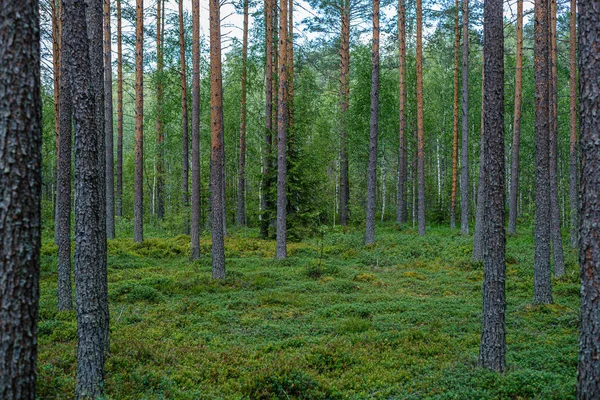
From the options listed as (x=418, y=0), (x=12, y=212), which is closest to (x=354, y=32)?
(x=418, y=0)

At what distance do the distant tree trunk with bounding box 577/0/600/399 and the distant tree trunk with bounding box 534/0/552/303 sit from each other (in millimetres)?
5931

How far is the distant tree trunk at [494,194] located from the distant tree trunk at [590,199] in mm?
1872

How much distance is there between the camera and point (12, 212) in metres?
3.04

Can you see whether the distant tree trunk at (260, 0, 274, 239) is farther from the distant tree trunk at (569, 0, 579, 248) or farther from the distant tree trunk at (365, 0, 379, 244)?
the distant tree trunk at (569, 0, 579, 248)

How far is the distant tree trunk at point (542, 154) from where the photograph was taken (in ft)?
31.9

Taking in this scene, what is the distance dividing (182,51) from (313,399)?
17.7m

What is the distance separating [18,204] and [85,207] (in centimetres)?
244

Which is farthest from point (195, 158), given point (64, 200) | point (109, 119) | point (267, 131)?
point (64, 200)

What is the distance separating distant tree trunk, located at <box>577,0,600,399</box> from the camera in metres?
4.25

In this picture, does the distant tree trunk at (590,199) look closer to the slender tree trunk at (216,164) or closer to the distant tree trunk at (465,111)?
the slender tree trunk at (216,164)

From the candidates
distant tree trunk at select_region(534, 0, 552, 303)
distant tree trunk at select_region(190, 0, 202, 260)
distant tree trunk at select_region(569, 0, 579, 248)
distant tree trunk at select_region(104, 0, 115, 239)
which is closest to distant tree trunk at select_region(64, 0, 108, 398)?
distant tree trunk at select_region(534, 0, 552, 303)

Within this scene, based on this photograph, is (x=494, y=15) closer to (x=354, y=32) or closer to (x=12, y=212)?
(x=12, y=212)

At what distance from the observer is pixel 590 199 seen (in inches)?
169

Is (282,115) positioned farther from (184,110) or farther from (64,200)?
(64,200)
